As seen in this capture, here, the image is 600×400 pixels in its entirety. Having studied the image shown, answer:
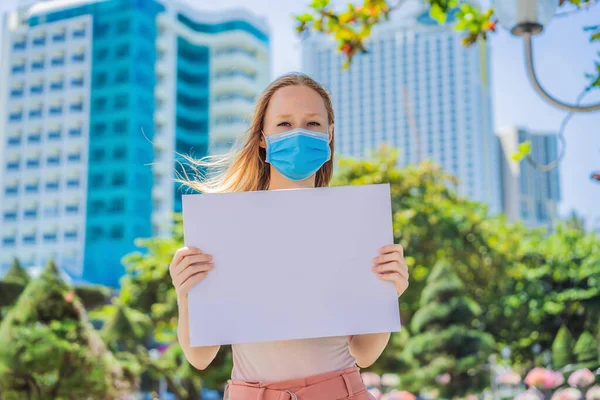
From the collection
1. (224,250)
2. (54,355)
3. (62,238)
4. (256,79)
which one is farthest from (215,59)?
A: (224,250)

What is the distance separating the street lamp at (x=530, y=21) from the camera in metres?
3.22

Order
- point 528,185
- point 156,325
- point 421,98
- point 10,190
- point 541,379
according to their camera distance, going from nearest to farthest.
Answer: point 541,379, point 156,325, point 10,190, point 421,98, point 528,185

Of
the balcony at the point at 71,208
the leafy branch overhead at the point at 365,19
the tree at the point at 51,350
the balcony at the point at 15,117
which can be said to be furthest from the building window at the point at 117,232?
the leafy branch overhead at the point at 365,19

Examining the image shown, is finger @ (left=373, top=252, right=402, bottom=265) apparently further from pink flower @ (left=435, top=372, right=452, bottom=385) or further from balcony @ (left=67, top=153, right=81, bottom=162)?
balcony @ (left=67, top=153, right=81, bottom=162)

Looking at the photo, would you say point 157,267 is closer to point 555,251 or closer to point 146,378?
point 146,378

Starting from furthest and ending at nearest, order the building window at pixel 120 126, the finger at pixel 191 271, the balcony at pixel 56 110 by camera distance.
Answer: the balcony at pixel 56 110 → the building window at pixel 120 126 → the finger at pixel 191 271

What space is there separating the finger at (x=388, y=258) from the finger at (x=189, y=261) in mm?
433

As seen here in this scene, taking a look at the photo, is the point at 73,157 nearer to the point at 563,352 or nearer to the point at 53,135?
the point at 53,135

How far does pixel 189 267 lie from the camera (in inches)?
73.9

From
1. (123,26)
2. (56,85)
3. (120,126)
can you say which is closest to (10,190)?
(56,85)

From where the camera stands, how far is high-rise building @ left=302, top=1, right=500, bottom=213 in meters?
113

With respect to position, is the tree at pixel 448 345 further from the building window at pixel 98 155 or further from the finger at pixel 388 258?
the building window at pixel 98 155

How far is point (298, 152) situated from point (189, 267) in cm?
48

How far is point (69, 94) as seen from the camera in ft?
192
